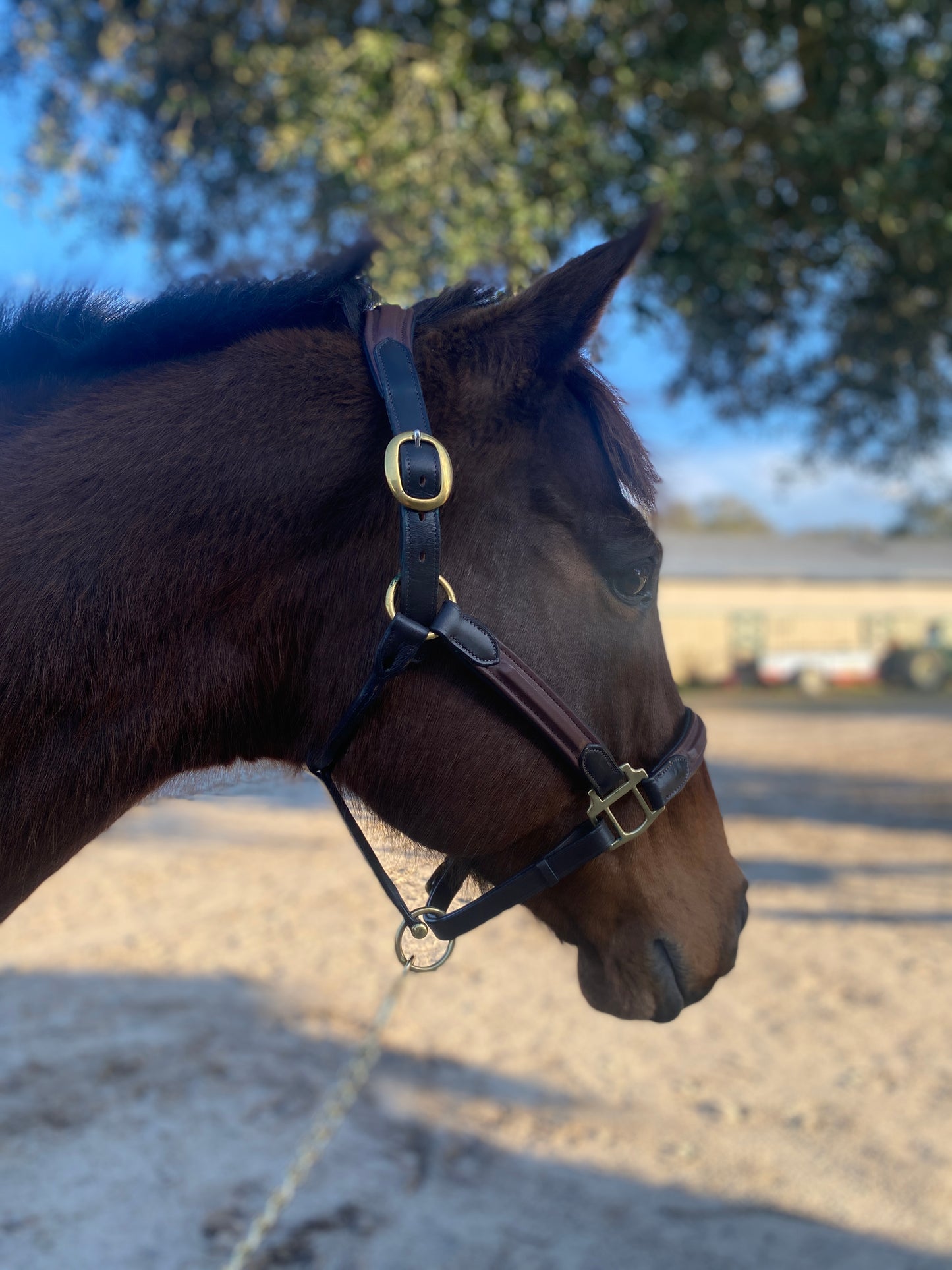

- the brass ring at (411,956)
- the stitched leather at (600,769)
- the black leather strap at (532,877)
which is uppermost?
the stitched leather at (600,769)

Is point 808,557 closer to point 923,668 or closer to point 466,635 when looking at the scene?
point 923,668

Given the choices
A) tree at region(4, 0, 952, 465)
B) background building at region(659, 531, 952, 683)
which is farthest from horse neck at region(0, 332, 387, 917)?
background building at region(659, 531, 952, 683)

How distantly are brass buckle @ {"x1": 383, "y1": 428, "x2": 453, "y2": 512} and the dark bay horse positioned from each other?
2.5 inches

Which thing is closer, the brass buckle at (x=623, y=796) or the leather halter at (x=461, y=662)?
the leather halter at (x=461, y=662)

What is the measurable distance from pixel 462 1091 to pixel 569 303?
318cm

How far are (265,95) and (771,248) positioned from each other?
11.9 feet

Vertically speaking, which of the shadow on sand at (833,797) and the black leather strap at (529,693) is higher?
the black leather strap at (529,693)

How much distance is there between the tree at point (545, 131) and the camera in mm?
5688

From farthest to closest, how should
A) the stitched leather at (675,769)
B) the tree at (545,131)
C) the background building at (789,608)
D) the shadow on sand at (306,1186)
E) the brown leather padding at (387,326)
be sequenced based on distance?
the background building at (789,608) < the tree at (545,131) < the shadow on sand at (306,1186) < the stitched leather at (675,769) < the brown leather padding at (387,326)

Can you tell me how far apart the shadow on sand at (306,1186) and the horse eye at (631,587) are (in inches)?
85.7

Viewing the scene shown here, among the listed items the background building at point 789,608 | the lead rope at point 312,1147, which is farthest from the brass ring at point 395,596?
the background building at point 789,608

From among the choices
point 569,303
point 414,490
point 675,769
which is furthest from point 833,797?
point 414,490

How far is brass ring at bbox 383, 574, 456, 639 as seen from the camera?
52.5 inches

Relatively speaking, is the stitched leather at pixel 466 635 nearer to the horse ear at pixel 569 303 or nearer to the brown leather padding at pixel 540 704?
the brown leather padding at pixel 540 704
